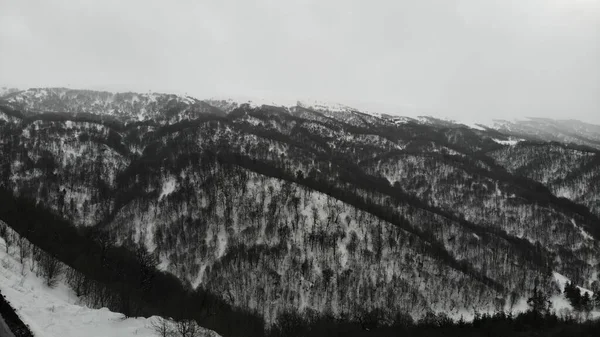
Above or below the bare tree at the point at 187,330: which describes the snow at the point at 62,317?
above

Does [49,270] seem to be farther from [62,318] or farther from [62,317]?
[62,318]

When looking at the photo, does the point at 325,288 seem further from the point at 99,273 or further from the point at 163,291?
the point at 99,273

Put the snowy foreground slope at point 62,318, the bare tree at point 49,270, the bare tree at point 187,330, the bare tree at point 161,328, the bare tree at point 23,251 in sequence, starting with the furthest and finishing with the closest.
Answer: the bare tree at point 23,251, the bare tree at point 49,270, the bare tree at point 187,330, the bare tree at point 161,328, the snowy foreground slope at point 62,318

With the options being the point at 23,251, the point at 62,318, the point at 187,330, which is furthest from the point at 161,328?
the point at 23,251

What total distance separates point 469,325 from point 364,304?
43.2 metres

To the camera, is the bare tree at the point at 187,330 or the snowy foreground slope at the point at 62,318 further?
the bare tree at the point at 187,330

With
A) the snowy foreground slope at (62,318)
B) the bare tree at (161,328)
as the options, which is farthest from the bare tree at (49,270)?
the bare tree at (161,328)

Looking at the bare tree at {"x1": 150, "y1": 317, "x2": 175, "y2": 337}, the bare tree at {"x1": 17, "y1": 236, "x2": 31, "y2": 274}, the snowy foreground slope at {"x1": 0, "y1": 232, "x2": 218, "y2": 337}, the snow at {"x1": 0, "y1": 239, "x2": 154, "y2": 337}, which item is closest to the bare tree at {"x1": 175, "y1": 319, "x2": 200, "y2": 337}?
the bare tree at {"x1": 150, "y1": 317, "x2": 175, "y2": 337}

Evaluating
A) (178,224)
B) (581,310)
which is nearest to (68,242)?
(178,224)

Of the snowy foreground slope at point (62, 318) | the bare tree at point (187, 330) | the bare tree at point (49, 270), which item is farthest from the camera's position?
the bare tree at point (49, 270)

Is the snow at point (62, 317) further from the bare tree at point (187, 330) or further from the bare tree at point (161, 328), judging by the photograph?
the bare tree at point (187, 330)

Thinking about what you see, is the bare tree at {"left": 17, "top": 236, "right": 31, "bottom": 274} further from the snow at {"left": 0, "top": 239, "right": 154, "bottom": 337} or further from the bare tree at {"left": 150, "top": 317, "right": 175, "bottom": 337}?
the bare tree at {"left": 150, "top": 317, "right": 175, "bottom": 337}

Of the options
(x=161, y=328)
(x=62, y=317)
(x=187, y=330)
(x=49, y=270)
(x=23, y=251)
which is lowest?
(x=23, y=251)

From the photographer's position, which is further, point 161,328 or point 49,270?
point 49,270
